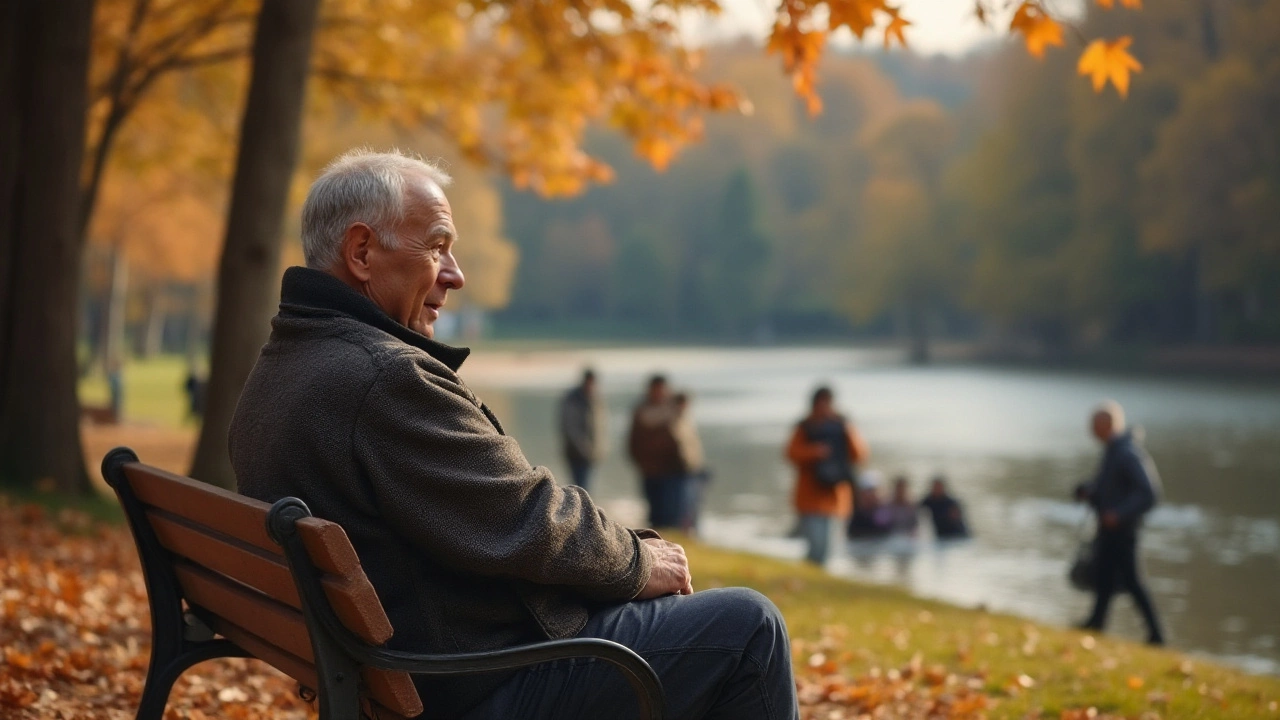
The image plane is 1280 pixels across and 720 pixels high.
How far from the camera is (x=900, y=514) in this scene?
55.4ft

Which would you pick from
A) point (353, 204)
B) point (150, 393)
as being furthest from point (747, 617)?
point (150, 393)

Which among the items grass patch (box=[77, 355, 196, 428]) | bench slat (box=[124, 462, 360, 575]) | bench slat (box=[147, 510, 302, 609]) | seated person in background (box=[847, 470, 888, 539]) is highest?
bench slat (box=[124, 462, 360, 575])

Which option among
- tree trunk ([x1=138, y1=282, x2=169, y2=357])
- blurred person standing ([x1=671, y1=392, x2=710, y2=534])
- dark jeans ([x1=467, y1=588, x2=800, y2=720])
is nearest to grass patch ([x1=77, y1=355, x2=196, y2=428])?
tree trunk ([x1=138, y1=282, x2=169, y2=357])

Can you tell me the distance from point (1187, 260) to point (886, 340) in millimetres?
39423

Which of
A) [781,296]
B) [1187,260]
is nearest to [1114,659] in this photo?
[1187,260]

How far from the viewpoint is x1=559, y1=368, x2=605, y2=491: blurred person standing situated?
51.7ft

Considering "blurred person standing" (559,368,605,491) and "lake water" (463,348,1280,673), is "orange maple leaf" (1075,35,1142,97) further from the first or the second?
"blurred person standing" (559,368,605,491)

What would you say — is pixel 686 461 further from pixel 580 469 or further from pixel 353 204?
pixel 353 204

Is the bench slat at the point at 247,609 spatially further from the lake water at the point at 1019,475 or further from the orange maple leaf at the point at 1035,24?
the lake water at the point at 1019,475

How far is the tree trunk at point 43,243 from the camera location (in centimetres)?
1003

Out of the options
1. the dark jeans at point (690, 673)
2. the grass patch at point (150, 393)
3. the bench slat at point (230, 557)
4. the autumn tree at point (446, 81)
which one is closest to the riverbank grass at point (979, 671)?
the dark jeans at point (690, 673)

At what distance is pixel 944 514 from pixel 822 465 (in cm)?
367

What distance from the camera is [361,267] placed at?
3107mm

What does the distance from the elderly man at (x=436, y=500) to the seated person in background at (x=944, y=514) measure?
13.6 meters
